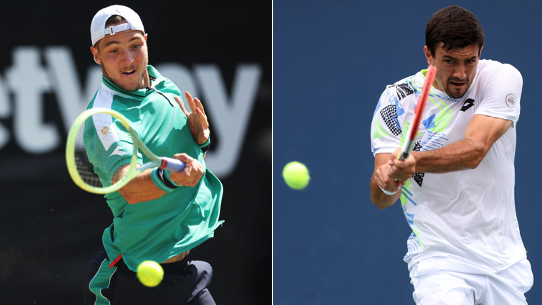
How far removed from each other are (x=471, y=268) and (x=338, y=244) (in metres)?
1.66

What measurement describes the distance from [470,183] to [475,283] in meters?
0.46

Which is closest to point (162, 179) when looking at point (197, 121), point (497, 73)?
point (197, 121)

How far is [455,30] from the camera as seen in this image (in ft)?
9.51

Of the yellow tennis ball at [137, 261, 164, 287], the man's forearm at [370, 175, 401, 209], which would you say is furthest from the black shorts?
the man's forearm at [370, 175, 401, 209]

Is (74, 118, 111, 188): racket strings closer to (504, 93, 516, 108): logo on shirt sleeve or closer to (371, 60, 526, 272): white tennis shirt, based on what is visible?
(371, 60, 526, 272): white tennis shirt

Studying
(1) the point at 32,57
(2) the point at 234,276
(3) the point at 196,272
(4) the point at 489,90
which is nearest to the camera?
(4) the point at 489,90

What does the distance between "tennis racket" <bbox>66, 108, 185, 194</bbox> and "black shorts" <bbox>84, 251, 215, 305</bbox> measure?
469 millimetres

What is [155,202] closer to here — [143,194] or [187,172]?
[143,194]

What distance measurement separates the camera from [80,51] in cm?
423

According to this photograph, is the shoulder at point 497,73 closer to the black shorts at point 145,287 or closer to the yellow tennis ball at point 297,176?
the yellow tennis ball at point 297,176

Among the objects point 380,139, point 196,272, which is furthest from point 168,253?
point 380,139

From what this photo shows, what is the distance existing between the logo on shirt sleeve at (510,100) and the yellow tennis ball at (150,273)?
1.75 m

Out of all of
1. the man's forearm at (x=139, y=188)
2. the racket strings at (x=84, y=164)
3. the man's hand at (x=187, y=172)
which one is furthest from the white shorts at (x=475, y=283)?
the racket strings at (x=84, y=164)

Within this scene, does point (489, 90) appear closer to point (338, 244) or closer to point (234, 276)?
point (338, 244)
